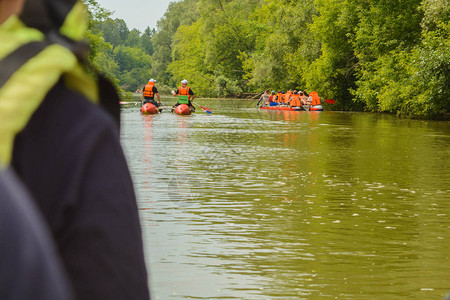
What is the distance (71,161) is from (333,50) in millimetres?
42086

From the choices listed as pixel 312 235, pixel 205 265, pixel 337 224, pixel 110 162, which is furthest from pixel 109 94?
pixel 337 224

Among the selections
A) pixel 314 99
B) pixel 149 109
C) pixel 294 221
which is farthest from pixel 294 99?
pixel 294 221

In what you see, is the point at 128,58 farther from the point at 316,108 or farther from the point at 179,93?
the point at 179,93

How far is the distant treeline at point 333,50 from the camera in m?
29.6

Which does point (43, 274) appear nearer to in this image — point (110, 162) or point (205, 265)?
point (110, 162)

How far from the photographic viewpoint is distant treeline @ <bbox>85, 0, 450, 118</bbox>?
29609 mm

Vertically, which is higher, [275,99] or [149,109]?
[149,109]

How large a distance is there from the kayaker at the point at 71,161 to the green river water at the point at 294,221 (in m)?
1.09

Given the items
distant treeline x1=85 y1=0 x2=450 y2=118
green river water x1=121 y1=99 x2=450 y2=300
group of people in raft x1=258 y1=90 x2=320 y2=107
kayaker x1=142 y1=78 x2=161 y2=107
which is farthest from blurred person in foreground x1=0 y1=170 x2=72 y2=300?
group of people in raft x1=258 y1=90 x2=320 y2=107

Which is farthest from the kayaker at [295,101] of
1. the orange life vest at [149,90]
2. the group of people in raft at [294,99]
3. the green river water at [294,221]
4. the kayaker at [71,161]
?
the kayaker at [71,161]

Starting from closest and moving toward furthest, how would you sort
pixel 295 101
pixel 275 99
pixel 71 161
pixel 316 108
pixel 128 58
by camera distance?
1. pixel 71 161
2. pixel 316 108
3. pixel 295 101
4. pixel 275 99
5. pixel 128 58

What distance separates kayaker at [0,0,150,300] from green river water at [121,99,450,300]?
1089 mm

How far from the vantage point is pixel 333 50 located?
4203 cm

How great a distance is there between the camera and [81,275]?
0.79 metres
